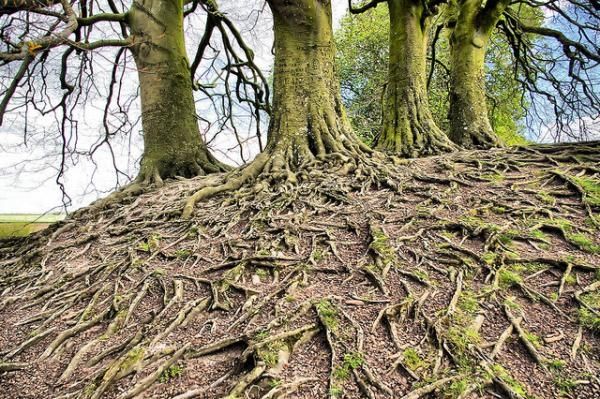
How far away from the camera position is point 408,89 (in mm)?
6324

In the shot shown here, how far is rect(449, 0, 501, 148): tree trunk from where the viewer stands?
266 inches

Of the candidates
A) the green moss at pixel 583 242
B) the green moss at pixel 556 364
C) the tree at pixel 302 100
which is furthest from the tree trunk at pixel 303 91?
the green moss at pixel 556 364

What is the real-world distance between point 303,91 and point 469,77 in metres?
3.47

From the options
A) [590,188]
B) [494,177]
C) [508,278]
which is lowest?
[508,278]

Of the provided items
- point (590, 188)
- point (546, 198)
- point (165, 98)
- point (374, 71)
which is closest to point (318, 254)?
point (546, 198)

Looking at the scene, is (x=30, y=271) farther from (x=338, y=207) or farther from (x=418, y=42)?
(x=418, y=42)

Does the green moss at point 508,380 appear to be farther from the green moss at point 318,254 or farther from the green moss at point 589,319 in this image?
the green moss at point 318,254

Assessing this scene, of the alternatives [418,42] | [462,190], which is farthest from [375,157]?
[418,42]

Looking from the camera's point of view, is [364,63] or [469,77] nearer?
[469,77]

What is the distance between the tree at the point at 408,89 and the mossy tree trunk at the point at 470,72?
26.8 inches

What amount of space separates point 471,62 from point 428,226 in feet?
15.2

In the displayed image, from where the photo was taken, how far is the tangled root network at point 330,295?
204 centimetres

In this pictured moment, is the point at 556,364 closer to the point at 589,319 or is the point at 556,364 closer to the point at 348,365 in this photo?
the point at 589,319

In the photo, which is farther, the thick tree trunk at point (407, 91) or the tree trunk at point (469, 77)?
the tree trunk at point (469, 77)
